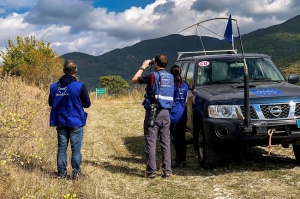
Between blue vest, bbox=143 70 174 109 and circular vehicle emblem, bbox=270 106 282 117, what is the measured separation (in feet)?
4.66

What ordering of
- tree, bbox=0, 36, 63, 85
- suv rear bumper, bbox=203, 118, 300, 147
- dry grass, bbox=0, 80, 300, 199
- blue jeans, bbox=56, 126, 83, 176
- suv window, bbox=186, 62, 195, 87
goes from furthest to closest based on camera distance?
tree, bbox=0, 36, 63, 85 → suv window, bbox=186, 62, 195, 87 → blue jeans, bbox=56, 126, 83, 176 → suv rear bumper, bbox=203, 118, 300, 147 → dry grass, bbox=0, 80, 300, 199

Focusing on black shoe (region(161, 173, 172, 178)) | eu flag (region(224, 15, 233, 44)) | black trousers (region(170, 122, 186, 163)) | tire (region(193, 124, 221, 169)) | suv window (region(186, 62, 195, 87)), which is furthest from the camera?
eu flag (region(224, 15, 233, 44))

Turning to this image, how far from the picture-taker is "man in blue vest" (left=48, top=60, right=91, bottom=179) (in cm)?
555

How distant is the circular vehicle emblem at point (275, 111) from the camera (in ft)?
17.7

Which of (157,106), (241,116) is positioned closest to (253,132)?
(241,116)

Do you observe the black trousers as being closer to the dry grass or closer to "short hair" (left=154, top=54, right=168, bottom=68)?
the dry grass

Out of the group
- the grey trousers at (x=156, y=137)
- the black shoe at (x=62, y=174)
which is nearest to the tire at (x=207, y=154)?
the grey trousers at (x=156, y=137)

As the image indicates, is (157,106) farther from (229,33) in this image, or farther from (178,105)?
(229,33)

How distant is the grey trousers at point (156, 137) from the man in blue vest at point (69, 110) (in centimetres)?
97

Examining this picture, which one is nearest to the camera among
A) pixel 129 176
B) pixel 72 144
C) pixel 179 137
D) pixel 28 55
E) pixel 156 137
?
pixel 72 144

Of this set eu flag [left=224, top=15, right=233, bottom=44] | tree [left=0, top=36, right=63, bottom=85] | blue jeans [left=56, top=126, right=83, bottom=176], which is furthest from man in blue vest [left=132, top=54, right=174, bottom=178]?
tree [left=0, top=36, right=63, bottom=85]

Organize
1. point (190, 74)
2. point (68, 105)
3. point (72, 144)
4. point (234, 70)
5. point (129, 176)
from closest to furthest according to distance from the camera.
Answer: point (68, 105) → point (72, 144) → point (129, 176) → point (234, 70) → point (190, 74)

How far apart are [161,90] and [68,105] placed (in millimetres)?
1323

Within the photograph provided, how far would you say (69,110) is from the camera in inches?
219
